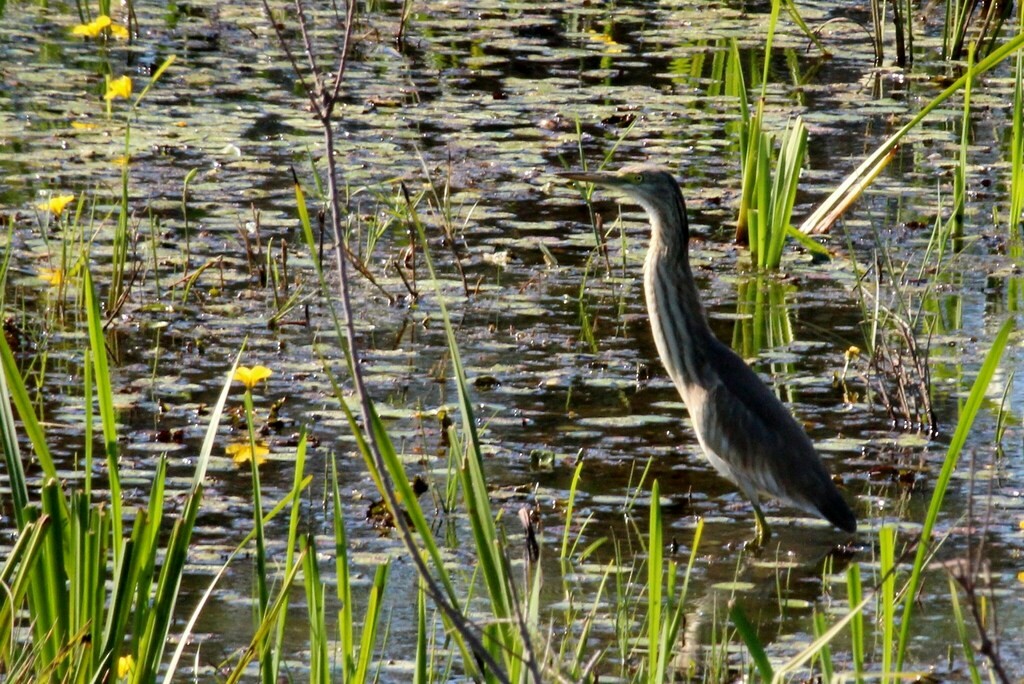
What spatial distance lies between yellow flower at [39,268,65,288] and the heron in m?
2.08

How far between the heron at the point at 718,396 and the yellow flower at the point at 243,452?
133 cm

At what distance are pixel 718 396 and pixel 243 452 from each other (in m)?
1.49

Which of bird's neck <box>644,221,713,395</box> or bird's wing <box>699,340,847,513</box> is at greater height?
bird's neck <box>644,221,713,395</box>

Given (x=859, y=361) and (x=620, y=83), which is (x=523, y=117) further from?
(x=859, y=361)

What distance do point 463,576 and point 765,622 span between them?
82cm

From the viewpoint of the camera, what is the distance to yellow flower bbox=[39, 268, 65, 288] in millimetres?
6289

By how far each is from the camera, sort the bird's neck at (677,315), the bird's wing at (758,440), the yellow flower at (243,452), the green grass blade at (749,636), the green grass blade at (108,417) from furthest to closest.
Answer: the bird's neck at (677,315) < the yellow flower at (243,452) < the bird's wing at (758,440) < the green grass blade at (108,417) < the green grass blade at (749,636)

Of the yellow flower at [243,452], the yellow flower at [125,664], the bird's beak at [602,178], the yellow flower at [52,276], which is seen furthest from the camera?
the yellow flower at [52,276]

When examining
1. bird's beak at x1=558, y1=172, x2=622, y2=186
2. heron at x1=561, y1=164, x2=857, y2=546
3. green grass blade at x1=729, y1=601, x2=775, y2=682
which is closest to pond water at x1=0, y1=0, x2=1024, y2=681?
heron at x1=561, y1=164, x2=857, y2=546

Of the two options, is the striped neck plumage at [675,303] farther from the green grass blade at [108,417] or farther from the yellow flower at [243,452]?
the green grass blade at [108,417]

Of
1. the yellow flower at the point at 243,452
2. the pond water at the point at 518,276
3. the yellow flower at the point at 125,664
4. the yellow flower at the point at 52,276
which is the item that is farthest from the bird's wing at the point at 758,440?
the yellow flower at the point at 52,276

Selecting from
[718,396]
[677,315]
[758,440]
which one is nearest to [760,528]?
[758,440]

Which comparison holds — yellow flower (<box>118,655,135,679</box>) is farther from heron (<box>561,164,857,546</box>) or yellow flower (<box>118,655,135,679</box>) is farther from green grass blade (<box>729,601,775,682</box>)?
heron (<box>561,164,857,546</box>)

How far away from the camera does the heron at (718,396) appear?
4906mm
